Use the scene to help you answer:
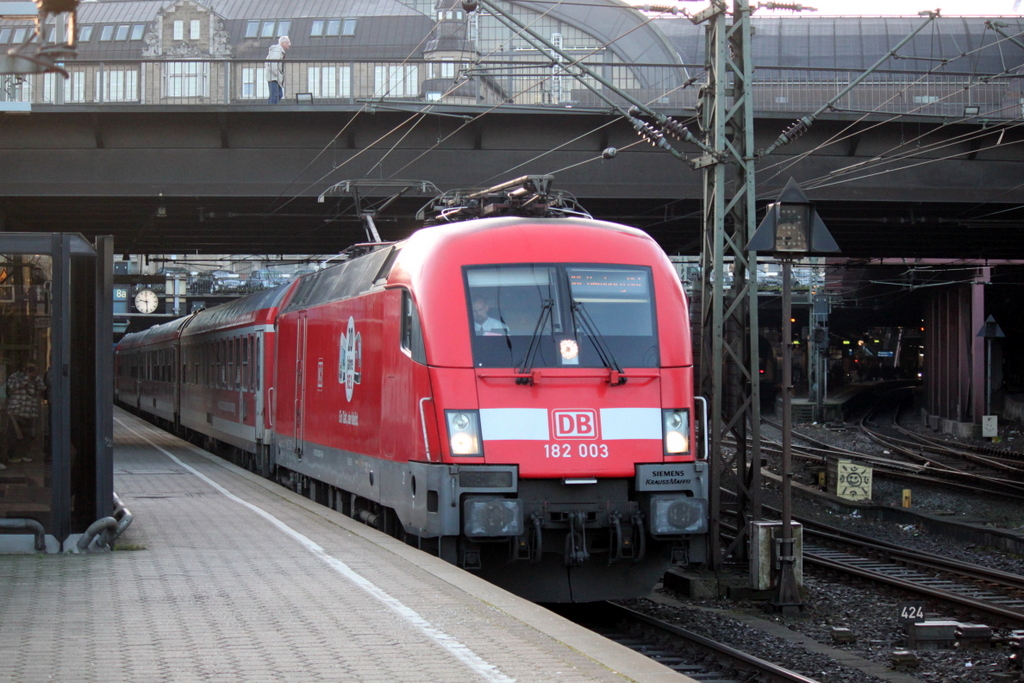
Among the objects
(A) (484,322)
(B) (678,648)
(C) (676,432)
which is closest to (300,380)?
(A) (484,322)

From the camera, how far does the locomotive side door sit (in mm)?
15820

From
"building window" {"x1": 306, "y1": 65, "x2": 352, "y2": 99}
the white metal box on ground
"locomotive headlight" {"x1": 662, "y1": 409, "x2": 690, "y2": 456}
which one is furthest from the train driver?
"building window" {"x1": 306, "y1": 65, "x2": 352, "y2": 99}

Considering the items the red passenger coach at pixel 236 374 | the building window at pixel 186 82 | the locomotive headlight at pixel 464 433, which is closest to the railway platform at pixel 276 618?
the locomotive headlight at pixel 464 433

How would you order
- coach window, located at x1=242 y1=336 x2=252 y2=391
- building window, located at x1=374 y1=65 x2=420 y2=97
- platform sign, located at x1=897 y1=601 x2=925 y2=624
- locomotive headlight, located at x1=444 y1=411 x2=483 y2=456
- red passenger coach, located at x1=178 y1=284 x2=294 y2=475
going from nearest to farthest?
1. locomotive headlight, located at x1=444 y1=411 x2=483 y2=456
2. platform sign, located at x1=897 y1=601 x2=925 y2=624
3. red passenger coach, located at x1=178 y1=284 x2=294 y2=475
4. coach window, located at x1=242 y1=336 x2=252 y2=391
5. building window, located at x1=374 y1=65 x2=420 y2=97

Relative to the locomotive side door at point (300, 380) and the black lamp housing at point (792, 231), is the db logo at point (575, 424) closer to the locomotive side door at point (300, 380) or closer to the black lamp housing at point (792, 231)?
the black lamp housing at point (792, 231)

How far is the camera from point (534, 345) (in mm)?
10234

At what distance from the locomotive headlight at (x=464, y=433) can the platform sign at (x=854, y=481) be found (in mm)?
12498

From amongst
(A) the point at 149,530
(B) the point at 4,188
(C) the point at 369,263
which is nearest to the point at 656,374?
(C) the point at 369,263

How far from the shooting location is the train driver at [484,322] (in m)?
10.2

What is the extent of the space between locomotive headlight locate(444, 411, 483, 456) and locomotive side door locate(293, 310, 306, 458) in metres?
6.20

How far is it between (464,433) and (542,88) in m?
17.4

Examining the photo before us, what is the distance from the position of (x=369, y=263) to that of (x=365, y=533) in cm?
289

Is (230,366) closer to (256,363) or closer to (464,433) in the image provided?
(256,363)

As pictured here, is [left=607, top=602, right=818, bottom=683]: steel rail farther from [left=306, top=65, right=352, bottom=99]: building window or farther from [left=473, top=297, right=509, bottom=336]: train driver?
[left=306, top=65, right=352, bottom=99]: building window
